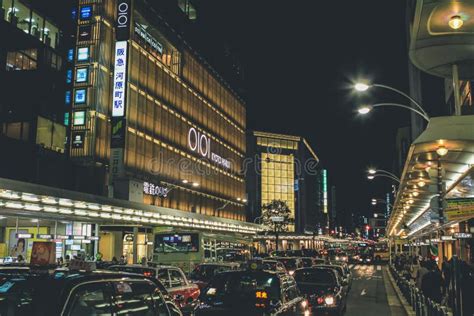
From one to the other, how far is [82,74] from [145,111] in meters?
9.33

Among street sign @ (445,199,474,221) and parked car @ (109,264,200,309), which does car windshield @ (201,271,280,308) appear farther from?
street sign @ (445,199,474,221)

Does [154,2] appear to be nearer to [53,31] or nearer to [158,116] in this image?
[158,116]

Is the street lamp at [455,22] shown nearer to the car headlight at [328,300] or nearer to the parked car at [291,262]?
the car headlight at [328,300]

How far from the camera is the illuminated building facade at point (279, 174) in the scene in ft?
409

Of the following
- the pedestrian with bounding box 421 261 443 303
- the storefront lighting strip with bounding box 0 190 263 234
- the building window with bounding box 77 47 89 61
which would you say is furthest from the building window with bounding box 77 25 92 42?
the pedestrian with bounding box 421 261 443 303

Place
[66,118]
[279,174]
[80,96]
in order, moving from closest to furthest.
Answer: [66,118] < [80,96] < [279,174]

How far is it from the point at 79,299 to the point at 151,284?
4.18 ft

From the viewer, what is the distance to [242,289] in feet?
34.0

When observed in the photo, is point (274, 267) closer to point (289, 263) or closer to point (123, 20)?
point (289, 263)

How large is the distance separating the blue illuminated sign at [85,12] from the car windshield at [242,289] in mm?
41568

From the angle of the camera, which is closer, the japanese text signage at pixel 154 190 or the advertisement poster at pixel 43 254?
the advertisement poster at pixel 43 254

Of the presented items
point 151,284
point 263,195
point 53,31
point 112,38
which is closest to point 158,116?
point 112,38

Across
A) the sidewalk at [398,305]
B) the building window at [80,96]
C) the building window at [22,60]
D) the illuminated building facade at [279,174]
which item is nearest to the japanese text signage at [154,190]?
the building window at [80,96]

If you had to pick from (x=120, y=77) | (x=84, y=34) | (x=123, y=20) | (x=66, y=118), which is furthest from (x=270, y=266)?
(x=84, y=34)
